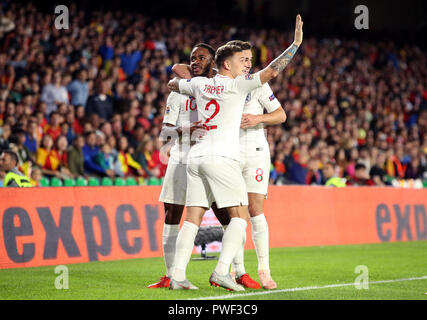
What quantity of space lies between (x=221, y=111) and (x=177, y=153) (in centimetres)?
93

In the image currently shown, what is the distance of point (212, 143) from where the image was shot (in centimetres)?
691

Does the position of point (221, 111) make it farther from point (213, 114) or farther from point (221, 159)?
point (221, 159)

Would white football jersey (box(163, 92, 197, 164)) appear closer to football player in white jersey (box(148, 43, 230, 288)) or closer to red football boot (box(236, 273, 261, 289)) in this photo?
football player in white jersey (box(148, 43, 230, 288))

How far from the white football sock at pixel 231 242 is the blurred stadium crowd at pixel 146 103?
6.23 meters

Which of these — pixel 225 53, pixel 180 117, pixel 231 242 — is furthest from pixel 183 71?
pixel 231 242

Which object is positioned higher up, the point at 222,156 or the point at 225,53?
the point at 225,53

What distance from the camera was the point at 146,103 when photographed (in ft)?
56.0

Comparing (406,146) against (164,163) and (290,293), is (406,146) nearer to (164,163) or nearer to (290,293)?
(164,163)

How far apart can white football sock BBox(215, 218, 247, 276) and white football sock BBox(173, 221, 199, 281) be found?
31 centimetres

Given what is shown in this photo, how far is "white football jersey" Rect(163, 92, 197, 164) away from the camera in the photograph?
7504 millimetres

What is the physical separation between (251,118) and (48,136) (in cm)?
721

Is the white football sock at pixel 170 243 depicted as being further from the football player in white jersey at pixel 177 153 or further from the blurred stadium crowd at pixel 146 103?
the blurred stadium crowd at pixel 146 103

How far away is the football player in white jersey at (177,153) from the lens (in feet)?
24.6
